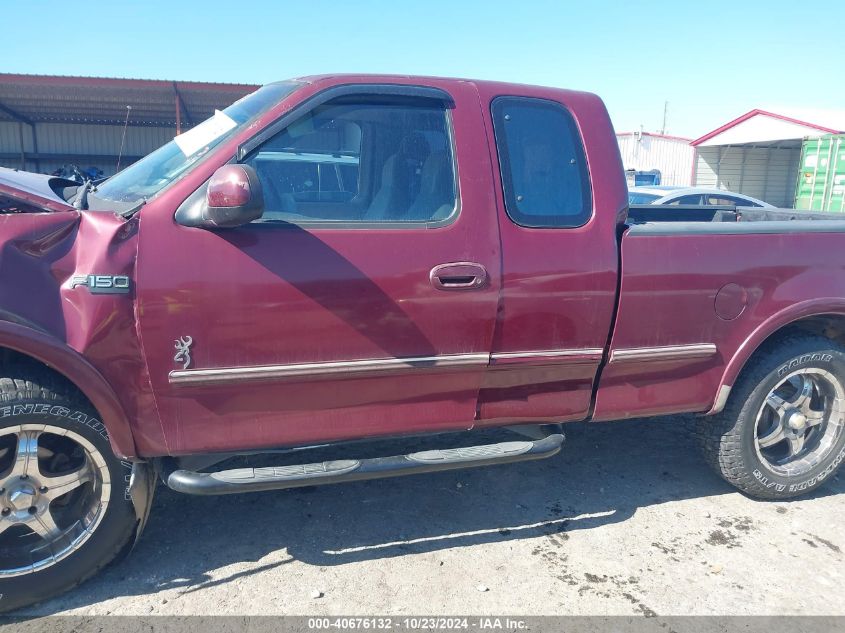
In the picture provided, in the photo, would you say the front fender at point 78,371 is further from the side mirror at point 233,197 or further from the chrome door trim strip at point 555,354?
the chrome door trim strip at point 555,354

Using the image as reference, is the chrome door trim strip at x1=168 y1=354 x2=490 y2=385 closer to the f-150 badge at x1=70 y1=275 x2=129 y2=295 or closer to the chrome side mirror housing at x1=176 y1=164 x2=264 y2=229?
the f-150 badge at x1=70 y1=275 x2=129 y2=295

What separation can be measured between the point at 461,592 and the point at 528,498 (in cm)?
96

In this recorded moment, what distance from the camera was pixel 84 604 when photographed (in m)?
2.67

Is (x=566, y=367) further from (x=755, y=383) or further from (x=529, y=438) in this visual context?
(x=755, y=383)

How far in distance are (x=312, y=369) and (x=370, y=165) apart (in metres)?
1.05

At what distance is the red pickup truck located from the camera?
8.11ft

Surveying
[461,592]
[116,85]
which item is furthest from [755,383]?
[116,85]

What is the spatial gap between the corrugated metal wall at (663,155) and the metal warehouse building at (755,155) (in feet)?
10.1

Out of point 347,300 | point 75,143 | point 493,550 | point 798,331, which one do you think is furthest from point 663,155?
point 347,300

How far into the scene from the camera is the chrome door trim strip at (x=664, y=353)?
3138 millimetres

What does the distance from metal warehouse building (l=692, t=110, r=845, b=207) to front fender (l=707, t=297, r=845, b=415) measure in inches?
946

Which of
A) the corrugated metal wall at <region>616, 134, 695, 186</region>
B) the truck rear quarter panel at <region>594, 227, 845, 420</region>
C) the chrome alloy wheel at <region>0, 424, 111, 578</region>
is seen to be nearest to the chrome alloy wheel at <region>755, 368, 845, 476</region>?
the truck rear quarter panel at <region>594, 227, 845, 420</region>

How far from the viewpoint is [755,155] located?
2869cm

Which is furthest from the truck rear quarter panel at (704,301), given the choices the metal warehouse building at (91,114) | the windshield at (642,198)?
the metal warehouse building at (91,114)
